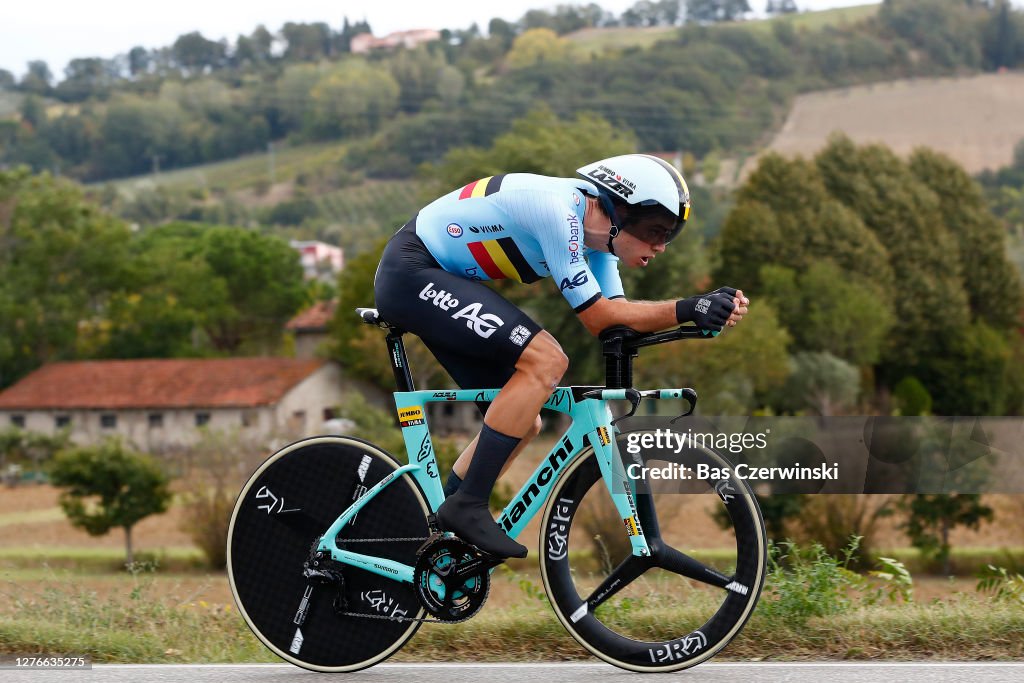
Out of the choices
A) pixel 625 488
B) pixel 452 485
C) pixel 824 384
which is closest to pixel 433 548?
pixel 452 485

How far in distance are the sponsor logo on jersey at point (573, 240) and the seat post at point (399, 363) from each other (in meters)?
0.83

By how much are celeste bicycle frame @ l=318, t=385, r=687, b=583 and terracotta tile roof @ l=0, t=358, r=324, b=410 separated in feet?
238

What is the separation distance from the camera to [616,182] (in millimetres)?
5062

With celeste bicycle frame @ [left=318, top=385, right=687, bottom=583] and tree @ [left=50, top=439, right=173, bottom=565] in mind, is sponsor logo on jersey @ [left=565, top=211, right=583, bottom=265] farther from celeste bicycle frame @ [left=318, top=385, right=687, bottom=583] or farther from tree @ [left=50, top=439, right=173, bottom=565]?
tree @ [left=50, top=439, right=173, bottom=565]

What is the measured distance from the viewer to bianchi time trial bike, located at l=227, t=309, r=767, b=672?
5.14 meters

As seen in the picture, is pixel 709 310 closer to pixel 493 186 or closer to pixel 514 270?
pixel 514 270

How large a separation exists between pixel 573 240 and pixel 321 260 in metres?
146

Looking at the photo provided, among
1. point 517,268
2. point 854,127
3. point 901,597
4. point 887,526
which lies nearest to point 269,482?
point 517,268

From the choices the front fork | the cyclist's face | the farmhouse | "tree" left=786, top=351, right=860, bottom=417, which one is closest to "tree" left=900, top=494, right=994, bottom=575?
"tree" left=786, top=351, right=860, bottom=417

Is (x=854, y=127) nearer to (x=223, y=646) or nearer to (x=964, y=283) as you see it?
(x=964, y=283)

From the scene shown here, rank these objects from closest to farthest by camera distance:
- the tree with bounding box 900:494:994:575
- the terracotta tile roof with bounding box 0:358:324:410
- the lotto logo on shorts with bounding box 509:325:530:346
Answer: the lotto logo on shorts with bounding box 509:325:530:346
the tree with bounding box 900:494:994:575
the terracotta tile roof with bounding box 0:358:324:410

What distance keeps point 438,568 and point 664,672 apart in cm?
93

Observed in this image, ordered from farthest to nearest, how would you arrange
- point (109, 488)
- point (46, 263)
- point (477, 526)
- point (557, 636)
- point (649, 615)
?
point (46, 263) < point (109, 488) < point (557, 636) < point (649, 615) < point (477, 526)

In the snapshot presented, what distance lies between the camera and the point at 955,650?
5488mm
